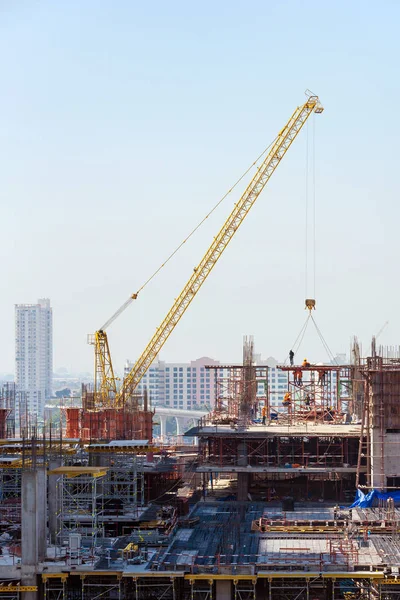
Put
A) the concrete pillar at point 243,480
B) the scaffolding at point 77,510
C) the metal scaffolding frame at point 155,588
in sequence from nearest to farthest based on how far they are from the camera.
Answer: the metal scaffolding frame at point 155,588 → the scaffolding at point 77,510 → the concrete pillar at point 243,480

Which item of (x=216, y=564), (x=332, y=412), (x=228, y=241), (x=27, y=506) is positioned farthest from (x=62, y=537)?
(x=228, y=241)

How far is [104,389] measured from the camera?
107 m

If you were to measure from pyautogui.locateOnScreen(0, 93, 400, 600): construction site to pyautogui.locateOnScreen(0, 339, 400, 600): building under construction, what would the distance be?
0.10 metres

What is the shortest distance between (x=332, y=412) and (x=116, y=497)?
3166cm

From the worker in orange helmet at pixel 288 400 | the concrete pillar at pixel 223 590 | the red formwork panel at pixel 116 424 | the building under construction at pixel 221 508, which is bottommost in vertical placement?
the concrete pillar at pixel 223 590

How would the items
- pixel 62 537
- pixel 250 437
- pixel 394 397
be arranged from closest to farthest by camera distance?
pixel 62 537 < pixel 394 397 < pixel 250 437

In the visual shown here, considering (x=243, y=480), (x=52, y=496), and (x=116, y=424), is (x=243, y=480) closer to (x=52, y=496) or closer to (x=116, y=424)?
(x=116, y=424)

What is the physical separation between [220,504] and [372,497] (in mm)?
10348

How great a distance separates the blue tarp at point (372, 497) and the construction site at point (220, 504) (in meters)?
0.09

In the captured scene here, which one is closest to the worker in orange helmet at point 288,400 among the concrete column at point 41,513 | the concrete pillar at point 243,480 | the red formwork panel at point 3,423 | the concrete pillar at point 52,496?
the concrete pillar at point 243,480

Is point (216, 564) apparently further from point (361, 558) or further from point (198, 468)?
point (198, 468)

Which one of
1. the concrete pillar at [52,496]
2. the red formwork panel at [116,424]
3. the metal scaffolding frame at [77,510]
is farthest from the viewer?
the red formwork panel at [116,424]

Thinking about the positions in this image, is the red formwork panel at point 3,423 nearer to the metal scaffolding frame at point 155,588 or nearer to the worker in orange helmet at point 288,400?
the worker in orange helmet at point 288,400

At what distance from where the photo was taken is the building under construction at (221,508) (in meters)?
51.4
